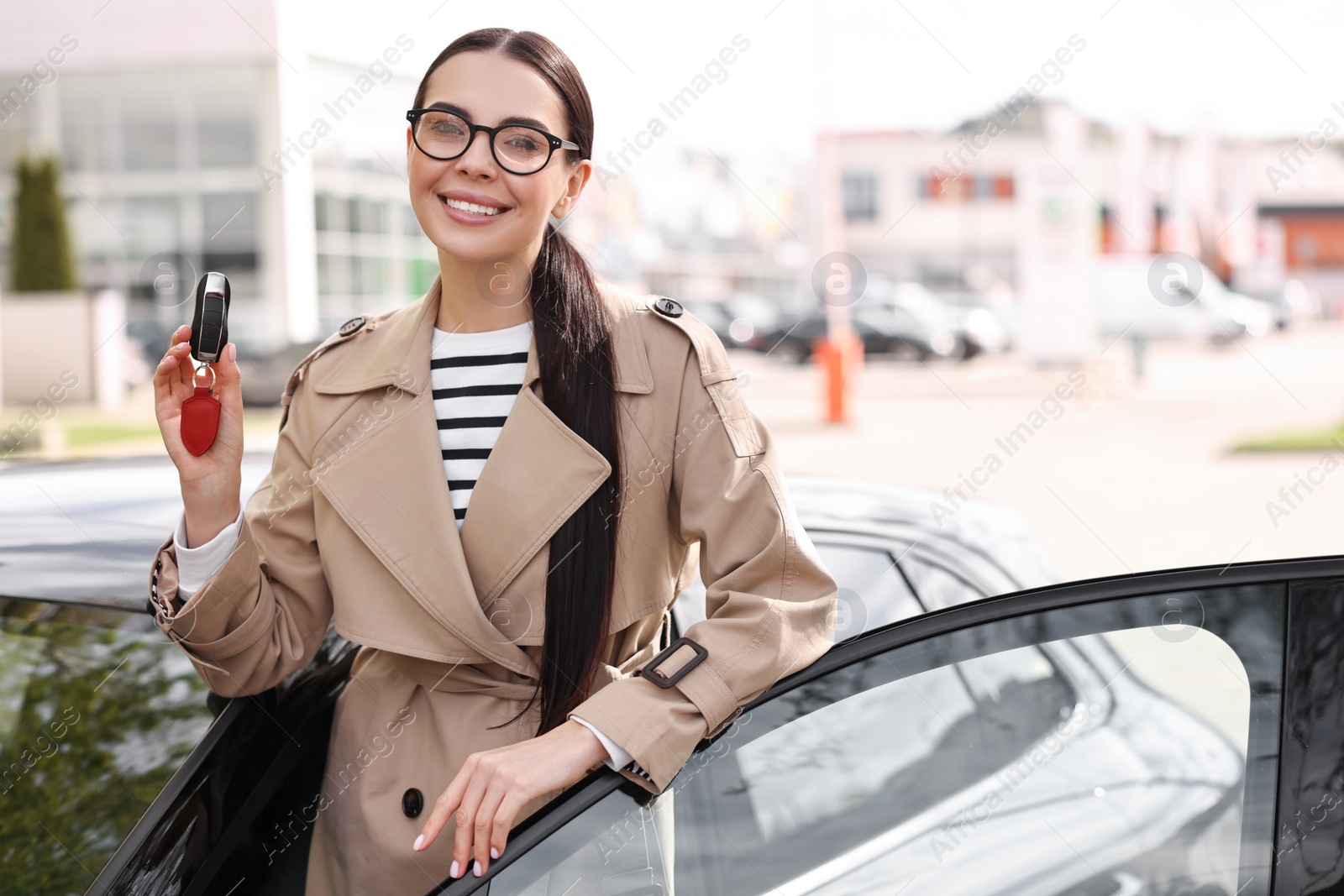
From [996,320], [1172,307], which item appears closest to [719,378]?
[1172,307]

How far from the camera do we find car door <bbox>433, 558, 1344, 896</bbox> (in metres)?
1.26

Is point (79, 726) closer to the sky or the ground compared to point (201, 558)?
closer to the ground

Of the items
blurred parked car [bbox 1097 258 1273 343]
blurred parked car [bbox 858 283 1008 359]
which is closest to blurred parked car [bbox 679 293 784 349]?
blurred parked car [bbox 858 283 1008 359]

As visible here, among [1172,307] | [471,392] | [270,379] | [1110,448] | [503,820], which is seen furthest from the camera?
[1172,307]

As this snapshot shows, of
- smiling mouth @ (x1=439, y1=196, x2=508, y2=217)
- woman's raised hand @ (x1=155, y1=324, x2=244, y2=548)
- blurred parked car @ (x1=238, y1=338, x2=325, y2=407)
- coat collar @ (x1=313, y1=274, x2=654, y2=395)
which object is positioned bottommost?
blurred parked car @ (x1=238, y1=338, x2=325, y2=407)

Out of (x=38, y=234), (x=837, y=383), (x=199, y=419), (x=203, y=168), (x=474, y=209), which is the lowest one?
(x=837, y=383)

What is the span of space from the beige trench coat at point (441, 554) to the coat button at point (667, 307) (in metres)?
0.01

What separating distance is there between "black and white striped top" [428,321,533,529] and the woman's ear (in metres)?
0.16

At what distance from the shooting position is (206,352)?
1.37 metres

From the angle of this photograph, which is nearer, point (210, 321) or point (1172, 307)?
point (210, 321)

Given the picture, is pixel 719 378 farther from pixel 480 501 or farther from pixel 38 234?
pixel 38 234

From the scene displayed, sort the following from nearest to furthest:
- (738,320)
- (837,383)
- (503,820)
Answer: (503,820), (837,383), (738,320)

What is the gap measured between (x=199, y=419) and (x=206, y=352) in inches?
4.1

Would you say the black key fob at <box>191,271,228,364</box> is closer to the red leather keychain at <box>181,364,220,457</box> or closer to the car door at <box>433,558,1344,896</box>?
→ the red leather keychain at <box>181,364,220,457</box>
